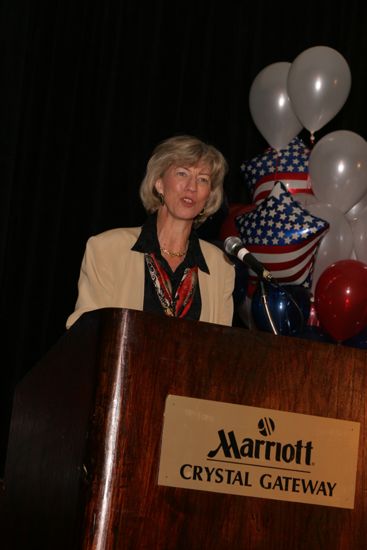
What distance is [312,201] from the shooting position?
Result: 3.52 m

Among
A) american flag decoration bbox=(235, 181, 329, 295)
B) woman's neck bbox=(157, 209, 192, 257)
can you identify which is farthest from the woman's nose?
american flag decoration bbox=(235, 181, 329, 295)

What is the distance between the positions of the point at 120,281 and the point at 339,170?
4.39 feet

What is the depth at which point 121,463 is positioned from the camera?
1.57 m

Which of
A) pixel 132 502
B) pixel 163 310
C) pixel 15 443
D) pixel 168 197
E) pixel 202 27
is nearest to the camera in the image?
pixel 132 502

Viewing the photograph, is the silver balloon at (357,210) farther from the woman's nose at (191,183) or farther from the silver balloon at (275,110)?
the woman's nose at (191,183)

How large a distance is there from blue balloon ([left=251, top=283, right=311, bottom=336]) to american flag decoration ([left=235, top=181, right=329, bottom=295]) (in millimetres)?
69

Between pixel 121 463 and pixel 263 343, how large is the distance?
355mm

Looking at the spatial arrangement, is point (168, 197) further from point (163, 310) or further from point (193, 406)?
point (193, 406)

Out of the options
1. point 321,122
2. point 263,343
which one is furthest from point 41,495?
point 321,122

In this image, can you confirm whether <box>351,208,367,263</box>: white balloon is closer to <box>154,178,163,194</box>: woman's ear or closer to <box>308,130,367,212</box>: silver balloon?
<box>308,130,367,212</box>: silver balloon

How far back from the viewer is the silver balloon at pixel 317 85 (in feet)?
11.7

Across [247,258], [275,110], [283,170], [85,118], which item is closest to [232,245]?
[247,258]

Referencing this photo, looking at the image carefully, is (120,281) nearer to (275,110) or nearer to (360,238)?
(360,238)

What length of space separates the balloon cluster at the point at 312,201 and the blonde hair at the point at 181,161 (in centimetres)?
47
